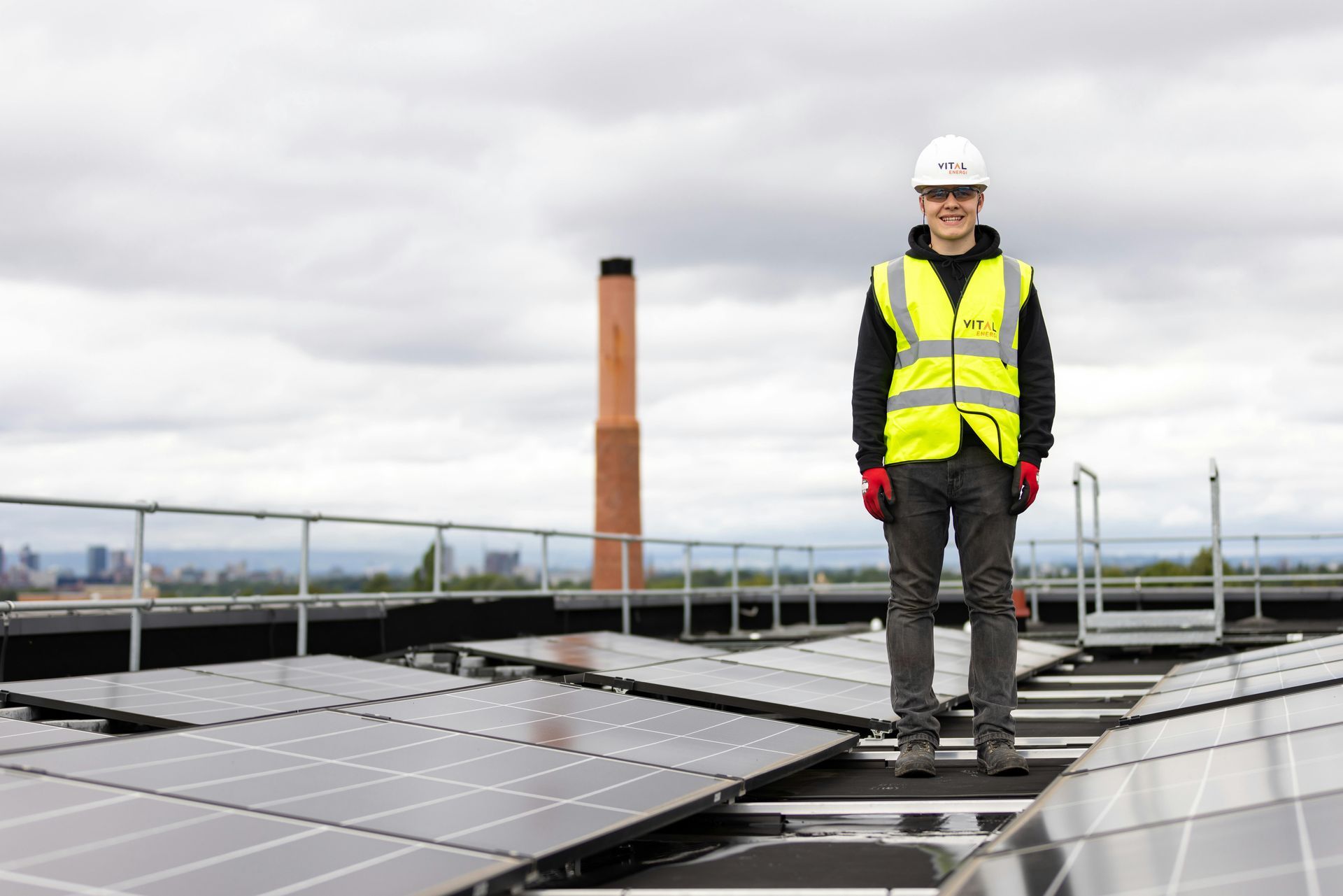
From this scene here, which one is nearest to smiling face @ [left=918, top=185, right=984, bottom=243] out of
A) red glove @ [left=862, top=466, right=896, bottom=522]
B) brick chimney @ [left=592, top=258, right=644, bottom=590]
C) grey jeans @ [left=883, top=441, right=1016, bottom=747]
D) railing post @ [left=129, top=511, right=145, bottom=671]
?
grey jeans @ [left=883, top=441, right=1016, bottom=747]

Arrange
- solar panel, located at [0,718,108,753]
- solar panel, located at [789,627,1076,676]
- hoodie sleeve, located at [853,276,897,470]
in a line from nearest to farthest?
1. solar panel, located at [0,718,108,753]
2. hoodie sleeve, located at [853,276,897,470]
3. solar panel, located at [789,627,1076,676]

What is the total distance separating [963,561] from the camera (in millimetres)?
4031

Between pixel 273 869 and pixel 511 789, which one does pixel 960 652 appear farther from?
pixel 273 869

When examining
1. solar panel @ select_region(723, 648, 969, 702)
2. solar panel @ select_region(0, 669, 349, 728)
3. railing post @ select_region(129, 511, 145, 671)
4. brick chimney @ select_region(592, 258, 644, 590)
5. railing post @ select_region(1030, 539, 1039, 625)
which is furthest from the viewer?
brick chimney @ select_region(592, 258, 644, 590)

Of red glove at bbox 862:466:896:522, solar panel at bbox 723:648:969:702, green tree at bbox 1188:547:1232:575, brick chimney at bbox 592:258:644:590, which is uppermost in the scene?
brick chimney at bbox 592:258:644:590

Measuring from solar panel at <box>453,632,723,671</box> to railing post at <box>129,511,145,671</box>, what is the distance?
4.82ft

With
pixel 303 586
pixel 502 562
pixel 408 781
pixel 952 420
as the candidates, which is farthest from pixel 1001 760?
pixel 502 562

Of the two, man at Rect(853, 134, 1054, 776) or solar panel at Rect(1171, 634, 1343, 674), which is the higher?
man at Rect(853, 134, 1054, 776)

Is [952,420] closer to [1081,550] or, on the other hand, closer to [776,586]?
[1081,550]

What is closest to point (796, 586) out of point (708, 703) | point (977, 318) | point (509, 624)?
point (509, 624)

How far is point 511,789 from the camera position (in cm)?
263

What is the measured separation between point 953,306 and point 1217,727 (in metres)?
1.43

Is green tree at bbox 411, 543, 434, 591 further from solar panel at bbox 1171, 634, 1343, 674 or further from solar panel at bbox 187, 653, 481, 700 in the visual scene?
solar panel at bbox 1171, 634, 1343, 674

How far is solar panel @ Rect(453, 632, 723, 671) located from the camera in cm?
557
